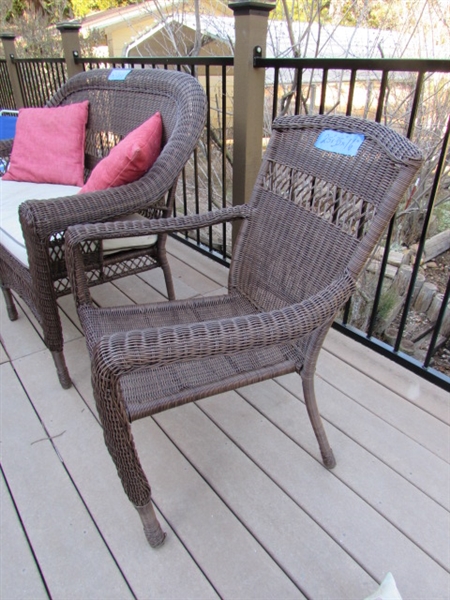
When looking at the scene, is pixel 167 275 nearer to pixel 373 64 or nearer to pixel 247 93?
pixel 247 93

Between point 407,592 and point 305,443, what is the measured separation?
0.49 meters

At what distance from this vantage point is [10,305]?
207cm

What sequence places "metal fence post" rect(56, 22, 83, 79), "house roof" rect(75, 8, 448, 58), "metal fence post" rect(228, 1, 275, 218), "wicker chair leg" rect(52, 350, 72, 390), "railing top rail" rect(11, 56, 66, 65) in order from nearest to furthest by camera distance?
"wicker chair leg" rect(52, 350, 72, 390), "metal fence post" rect(228, 1, 275, 218), "metal fence post" rect(56, 22, 83, 79), "railing top rail" rect(11, 56, 66, 65), "house roof" rect(75, 8, 448, 58)

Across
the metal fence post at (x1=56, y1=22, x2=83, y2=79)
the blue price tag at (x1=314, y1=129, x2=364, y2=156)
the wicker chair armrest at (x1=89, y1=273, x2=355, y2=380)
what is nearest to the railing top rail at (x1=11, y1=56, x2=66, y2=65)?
the metal fence post at (x1=56, y1=22, x2=83, y2=79)

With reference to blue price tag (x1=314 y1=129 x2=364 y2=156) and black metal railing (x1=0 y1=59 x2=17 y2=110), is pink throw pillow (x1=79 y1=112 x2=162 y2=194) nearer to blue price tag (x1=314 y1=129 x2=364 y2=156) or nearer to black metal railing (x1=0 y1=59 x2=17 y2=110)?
blue price tag (x1=314 y1=129 x2=364 y2=156)

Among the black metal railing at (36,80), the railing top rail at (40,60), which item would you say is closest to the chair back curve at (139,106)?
the railing top rail at (40,60)

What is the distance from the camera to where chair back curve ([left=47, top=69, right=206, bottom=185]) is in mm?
1722

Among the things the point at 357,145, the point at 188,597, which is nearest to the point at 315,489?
the point at 188,597

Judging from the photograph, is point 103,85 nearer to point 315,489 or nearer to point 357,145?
point 357,145

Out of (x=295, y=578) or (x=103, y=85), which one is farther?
(x=103, y=85)

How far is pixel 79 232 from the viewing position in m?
1.33

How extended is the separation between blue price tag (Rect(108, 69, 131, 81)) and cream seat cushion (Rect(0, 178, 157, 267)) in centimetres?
57

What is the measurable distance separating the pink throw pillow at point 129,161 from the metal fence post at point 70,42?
1746 mm

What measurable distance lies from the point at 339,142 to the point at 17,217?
1351 mm
